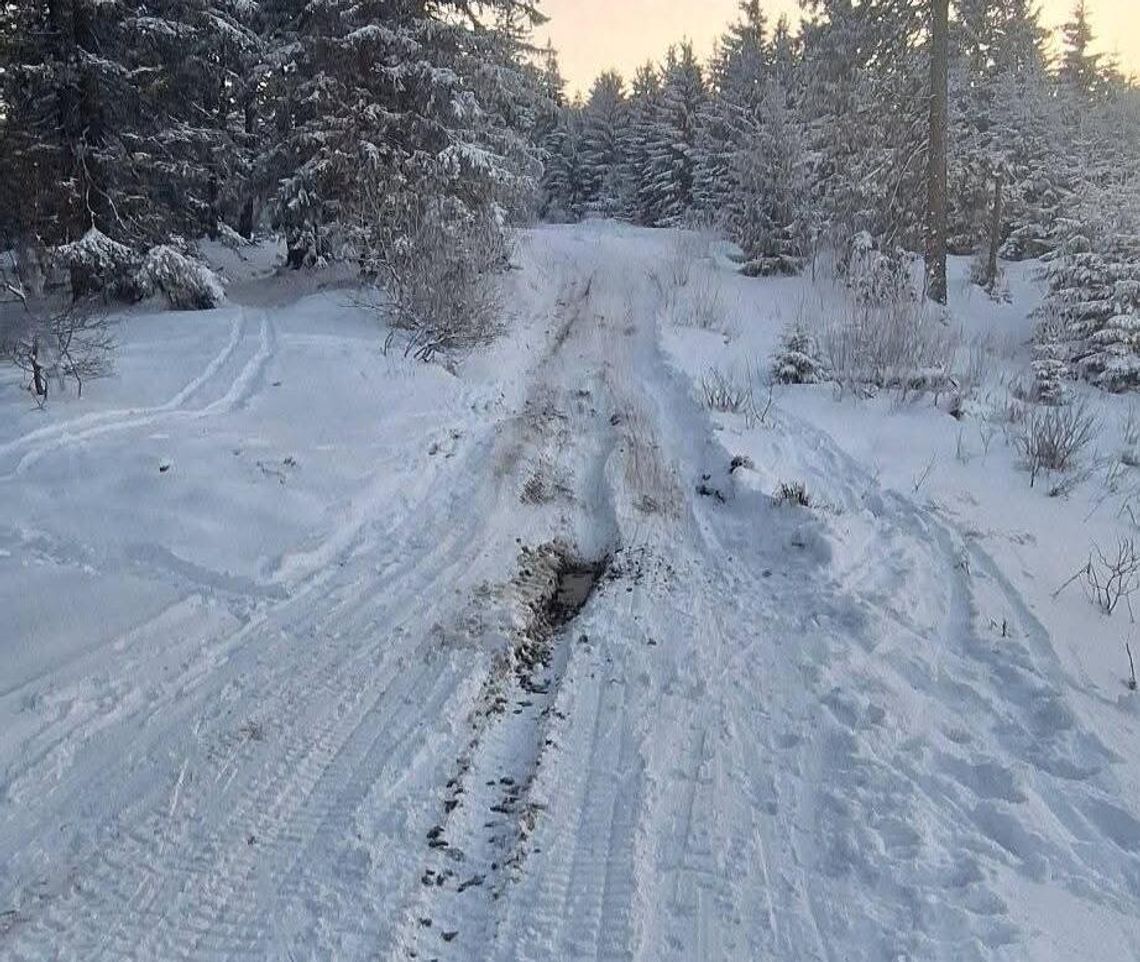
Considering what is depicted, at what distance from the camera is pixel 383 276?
10000 mm

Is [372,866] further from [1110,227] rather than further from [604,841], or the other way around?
[1110,227]

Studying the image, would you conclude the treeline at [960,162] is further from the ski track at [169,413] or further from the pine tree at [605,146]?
the pine tree at [605,146]

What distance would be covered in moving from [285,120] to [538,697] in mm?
12277

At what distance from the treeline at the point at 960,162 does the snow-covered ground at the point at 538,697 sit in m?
5.28

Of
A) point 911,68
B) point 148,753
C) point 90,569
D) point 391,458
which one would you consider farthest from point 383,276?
point 911,68

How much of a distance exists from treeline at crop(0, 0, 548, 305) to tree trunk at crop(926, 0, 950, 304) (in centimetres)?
804

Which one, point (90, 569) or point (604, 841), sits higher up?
point (90, 569)

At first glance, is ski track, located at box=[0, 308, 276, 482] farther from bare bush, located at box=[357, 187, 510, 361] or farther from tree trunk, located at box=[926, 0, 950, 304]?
tree trunk, located at box=[926, 0, 950, 304]

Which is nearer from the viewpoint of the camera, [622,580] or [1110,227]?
[622,580]

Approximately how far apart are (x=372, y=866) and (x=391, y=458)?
3912mm

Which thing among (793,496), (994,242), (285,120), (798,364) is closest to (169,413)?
(793,496)

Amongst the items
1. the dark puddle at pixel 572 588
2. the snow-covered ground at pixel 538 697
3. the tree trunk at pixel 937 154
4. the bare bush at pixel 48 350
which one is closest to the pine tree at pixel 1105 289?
the tree trunk at pixel 937 154

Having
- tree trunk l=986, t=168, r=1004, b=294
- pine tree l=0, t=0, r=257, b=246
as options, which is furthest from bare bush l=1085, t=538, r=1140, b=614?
tree trunk l=986, t=168, r=1004, b=294

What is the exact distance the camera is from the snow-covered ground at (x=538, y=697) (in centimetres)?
236
